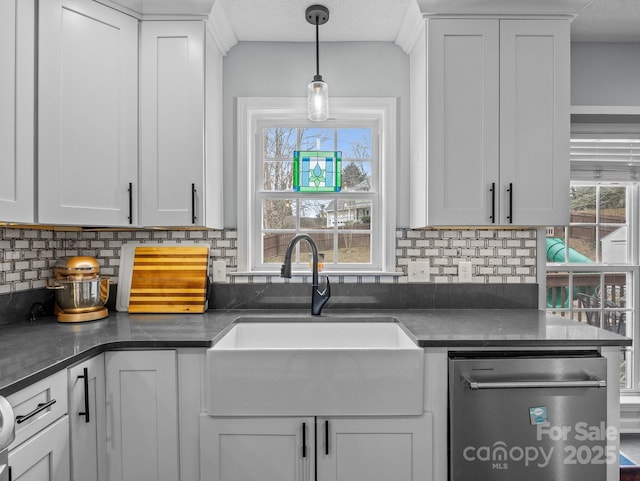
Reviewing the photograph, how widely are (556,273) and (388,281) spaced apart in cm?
101

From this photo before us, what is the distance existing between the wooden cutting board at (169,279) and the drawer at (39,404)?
0.80 m

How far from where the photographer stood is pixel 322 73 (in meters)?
2.21

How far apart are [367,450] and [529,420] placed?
592 millimetres

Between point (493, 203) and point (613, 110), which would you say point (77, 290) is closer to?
point (493, 203)

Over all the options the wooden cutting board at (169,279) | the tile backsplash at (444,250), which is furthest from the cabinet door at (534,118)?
the wooden cutting board at (169,279)

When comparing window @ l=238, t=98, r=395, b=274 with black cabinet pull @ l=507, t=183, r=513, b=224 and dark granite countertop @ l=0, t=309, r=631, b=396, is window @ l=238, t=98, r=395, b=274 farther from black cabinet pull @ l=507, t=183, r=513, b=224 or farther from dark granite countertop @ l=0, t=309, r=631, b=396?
black cabinet pull @ l=507, t=183, r=513, b=224

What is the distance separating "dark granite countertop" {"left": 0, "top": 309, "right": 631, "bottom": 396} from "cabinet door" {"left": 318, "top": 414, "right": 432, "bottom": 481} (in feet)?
1.14

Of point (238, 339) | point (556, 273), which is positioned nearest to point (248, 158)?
point (238, 339)

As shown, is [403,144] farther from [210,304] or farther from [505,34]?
[210,304]

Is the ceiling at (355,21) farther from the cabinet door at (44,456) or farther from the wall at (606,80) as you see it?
the cabinet door at (44,456)

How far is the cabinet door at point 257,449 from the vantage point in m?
1.50

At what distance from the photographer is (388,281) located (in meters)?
2.17

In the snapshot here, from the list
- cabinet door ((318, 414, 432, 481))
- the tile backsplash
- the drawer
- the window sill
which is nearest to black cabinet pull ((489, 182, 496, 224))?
the tile backsplash

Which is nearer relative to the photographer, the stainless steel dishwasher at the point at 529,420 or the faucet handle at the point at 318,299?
the stainless steel dishwasher at the point at 529,420
